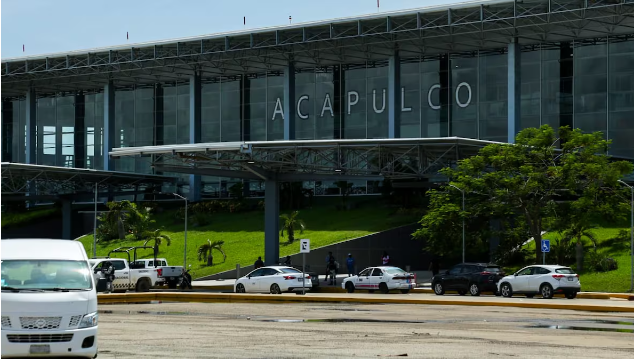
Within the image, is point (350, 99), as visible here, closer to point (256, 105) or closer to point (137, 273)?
point (256, 105)

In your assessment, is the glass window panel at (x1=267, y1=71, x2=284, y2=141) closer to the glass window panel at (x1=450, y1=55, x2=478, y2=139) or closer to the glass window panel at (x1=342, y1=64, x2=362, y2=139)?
the glass window panel at (x1=342, y1=64, x2=362, y2=139)

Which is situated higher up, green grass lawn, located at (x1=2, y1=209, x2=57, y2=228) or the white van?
the white van

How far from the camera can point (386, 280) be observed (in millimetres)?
45312

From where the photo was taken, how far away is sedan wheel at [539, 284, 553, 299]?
40.6m

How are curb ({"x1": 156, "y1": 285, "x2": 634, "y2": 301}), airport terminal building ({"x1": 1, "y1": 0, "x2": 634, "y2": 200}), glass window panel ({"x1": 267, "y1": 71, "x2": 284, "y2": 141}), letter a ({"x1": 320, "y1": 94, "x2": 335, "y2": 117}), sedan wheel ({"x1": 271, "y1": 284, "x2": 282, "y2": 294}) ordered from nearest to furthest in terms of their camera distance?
curb ({"x1": 156, "y1": 285, "x2": 634, "y2": 301}), sedan wheel ({"x1": 271, "y1": 284, "x2": 282, "y2": 294}), airport terminal building ({"x1": 1, "y1": 0, "x2": 634, "y2": 200}), letter a ({"x1": 320, "y1": 94, "x2": 335, "y2": 117}), glass window panel ({"x1": 267, "y1": 71, "x2": 284, "y2": 141})

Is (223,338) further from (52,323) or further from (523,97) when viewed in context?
(523,97)

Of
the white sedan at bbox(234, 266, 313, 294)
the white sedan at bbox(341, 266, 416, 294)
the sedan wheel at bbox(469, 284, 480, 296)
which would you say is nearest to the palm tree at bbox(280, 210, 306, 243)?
the white sedan at bbox(341, 266, 416, 294)

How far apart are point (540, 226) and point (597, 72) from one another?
23.2m

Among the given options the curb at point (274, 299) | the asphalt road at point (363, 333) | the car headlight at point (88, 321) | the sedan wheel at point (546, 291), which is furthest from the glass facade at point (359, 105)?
the car headlight at point (88, 321)

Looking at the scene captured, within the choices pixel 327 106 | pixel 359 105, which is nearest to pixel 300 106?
pixel 327 106

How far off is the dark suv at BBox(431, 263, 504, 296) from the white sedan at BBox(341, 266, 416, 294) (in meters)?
1.32

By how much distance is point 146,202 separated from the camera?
89.0m

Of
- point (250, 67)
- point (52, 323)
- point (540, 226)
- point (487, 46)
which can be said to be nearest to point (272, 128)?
point (250, 67)

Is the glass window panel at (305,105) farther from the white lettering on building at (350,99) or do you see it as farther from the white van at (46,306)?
the white van at (46,306)
